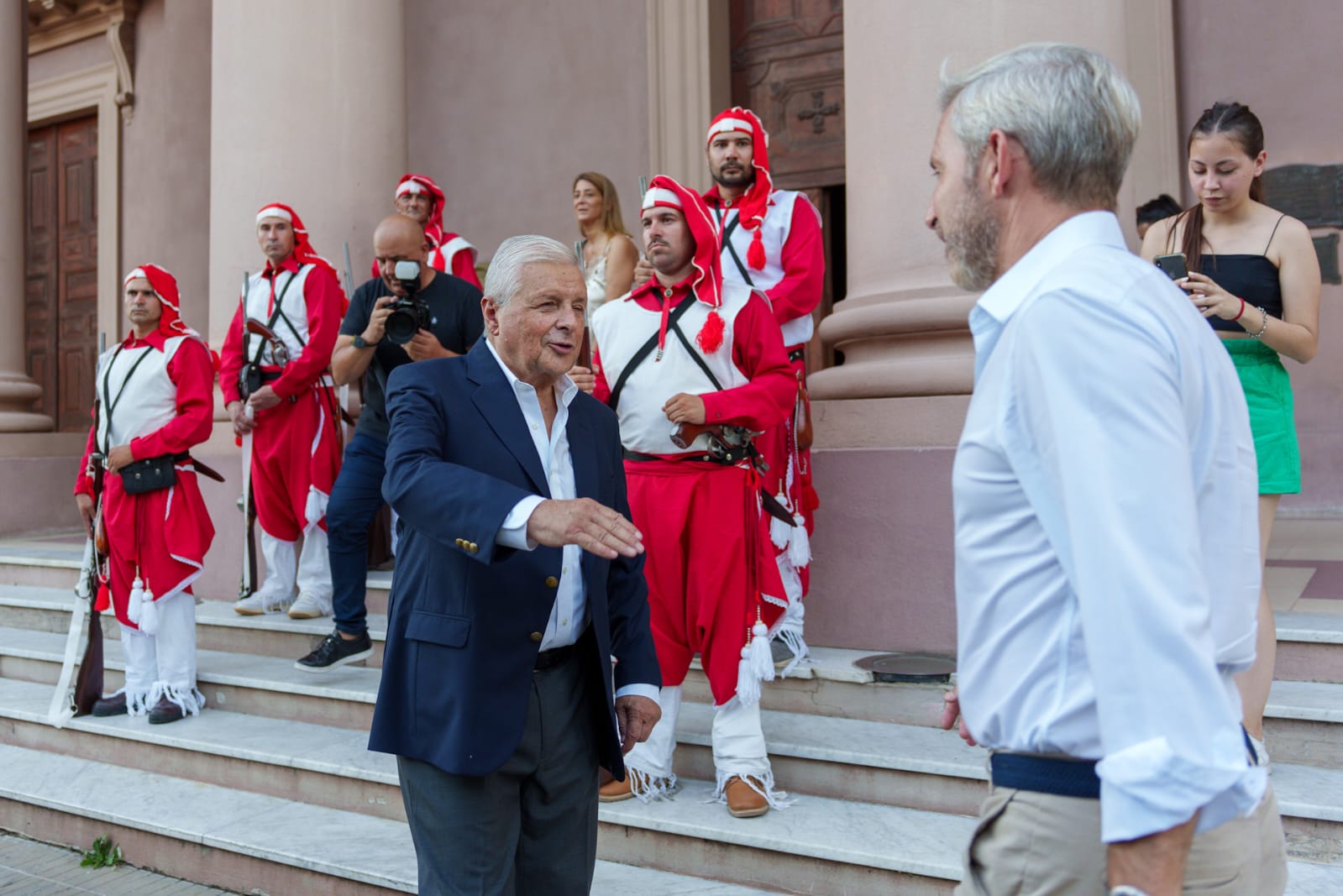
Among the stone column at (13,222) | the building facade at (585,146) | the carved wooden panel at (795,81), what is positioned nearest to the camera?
the building facade at (585,146)

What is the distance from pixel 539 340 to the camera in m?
2.48

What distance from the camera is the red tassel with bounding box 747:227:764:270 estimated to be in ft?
15.5

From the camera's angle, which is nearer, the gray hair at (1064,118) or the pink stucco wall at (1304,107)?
the gray hair at (1064,118)

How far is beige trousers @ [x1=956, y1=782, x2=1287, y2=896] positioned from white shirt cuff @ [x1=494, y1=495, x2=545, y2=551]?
976 millimetres

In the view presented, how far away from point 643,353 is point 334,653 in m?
2.32

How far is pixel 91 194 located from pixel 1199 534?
1293cm

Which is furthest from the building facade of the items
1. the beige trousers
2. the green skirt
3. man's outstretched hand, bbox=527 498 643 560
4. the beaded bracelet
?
the beige trousers

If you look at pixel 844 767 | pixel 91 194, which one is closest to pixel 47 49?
pixel 91 194

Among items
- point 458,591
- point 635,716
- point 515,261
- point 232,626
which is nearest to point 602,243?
point 232,626

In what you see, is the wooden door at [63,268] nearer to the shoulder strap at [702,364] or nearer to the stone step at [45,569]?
the stone step at [45,569]

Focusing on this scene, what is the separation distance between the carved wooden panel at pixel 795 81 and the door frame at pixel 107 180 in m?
6.75

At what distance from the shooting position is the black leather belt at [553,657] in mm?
2473

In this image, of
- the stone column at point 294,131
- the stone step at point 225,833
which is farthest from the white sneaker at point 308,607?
the stone column at point 294,131

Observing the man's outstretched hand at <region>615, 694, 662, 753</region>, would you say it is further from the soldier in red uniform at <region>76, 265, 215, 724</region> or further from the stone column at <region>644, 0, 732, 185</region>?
the stone column at <region>644, 0, 732, 185</region>
